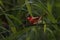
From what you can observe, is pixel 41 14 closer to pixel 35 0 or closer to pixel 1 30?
pixel 35 0

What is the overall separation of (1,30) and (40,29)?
243mm

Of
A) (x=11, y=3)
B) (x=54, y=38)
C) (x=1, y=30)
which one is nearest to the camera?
(x=54, y=38)

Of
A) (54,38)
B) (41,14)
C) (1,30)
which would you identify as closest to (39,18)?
(41,14)

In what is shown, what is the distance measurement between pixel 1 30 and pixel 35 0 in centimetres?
26

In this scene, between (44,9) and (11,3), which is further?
(11,3)

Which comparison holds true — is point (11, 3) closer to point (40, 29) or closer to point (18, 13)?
point (18, 13)

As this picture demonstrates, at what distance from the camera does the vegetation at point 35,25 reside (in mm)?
1085

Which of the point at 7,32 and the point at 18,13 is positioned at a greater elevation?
the point at 18,13

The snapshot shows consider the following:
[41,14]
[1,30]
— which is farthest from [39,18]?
[1,30]

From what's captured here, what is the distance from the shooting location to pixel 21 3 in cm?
122

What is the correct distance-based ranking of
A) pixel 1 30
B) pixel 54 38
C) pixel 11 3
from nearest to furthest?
pixel 54 38 → pixel 1 30 → pixel 11 3

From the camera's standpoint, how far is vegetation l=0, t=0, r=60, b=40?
1.08 m

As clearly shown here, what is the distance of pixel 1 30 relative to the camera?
1203mm

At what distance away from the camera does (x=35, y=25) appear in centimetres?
112
